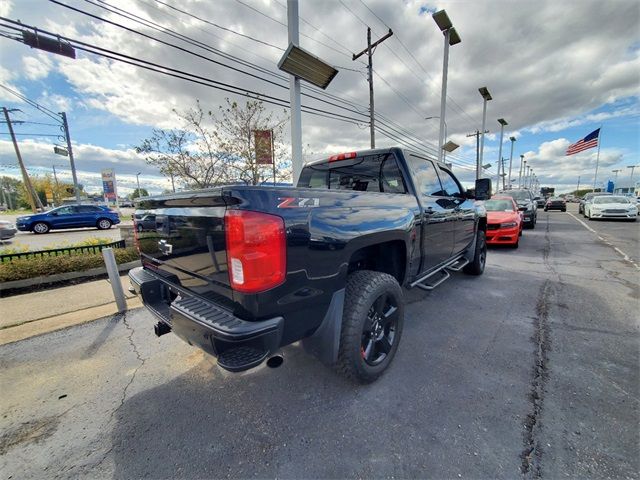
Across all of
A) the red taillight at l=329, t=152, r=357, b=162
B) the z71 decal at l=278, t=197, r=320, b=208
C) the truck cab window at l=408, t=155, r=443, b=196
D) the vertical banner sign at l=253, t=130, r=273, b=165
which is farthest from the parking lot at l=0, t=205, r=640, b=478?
the vertical banner sign at l=253, t=130, r=273, b=165

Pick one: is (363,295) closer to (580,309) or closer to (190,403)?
(190,403)

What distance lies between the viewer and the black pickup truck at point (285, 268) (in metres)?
1.60

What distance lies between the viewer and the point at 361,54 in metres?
13.3

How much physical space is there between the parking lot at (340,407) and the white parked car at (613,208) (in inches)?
602

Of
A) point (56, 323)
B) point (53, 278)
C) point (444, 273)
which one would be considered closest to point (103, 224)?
point (53, 278)

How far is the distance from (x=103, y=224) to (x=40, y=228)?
9.40 ft

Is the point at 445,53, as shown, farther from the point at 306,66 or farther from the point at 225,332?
the point at 225,332

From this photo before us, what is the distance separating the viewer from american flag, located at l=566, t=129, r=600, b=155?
83.8ft

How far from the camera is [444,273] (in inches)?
181

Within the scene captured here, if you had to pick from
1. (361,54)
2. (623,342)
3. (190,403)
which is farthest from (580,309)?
(361,54)

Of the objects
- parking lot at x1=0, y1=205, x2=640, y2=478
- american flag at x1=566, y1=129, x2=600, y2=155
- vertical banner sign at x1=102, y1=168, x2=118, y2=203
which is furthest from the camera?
american flag at x1=566, y1=129, x2=600, y2=155

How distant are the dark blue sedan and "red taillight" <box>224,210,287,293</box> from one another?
66.2ft

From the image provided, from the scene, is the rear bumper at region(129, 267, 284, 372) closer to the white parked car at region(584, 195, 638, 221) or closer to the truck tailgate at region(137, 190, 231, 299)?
the truck tailgate at region(137, 190, 231, 299)

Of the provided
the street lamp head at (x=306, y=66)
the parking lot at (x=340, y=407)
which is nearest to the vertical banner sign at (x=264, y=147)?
the street lamp head at (x=306, y=66)
